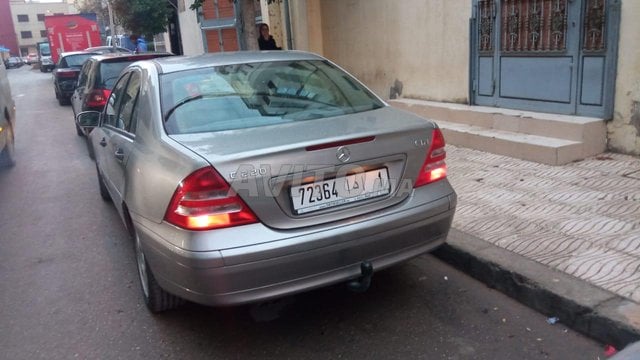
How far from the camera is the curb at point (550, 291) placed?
2969 mm

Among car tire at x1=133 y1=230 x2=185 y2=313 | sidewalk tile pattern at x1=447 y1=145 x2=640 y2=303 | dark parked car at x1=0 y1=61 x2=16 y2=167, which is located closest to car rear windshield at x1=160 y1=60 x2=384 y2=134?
car tire at x1=133 y1=230 x2=185 y2=313

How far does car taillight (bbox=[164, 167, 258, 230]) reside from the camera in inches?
109

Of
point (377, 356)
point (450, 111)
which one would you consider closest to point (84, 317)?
point (377, 356)

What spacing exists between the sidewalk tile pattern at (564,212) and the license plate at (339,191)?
1378 millimetres

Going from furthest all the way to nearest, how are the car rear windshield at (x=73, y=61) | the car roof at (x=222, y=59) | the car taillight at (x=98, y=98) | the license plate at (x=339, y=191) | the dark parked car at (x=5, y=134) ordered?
the car rear windshield at (x=73, y=61) < the car taillight at (x=98, y=98) < the dark parked car at (x=5, y=134) < the car roof at (x=222, y=59) < the license plate at (x=339, y=191)

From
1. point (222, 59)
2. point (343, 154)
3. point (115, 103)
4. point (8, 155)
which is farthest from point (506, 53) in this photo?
point (8, 155)

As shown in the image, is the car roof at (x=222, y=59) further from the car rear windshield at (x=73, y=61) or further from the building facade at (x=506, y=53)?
the car rear windshield at (x=73, y=61)

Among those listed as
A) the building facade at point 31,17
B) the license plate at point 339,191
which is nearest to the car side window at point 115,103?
the license plate at point 339,191

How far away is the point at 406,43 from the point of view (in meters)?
8.91

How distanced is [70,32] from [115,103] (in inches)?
1183

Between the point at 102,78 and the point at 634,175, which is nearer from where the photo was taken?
the point at 634,175

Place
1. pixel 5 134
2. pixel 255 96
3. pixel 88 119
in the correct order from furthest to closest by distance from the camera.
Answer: pixel 5 134, pixel 88 119, pixel 255 96

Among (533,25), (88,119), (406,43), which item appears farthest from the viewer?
(406,43)

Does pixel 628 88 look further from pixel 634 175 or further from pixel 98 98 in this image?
pixel 98 98
